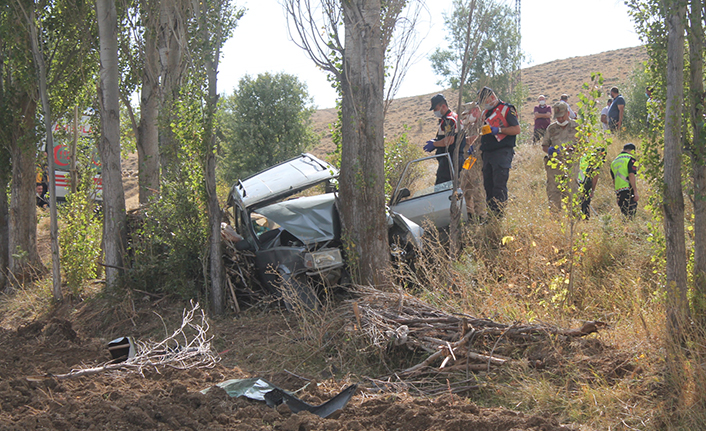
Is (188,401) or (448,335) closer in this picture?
(188,401)

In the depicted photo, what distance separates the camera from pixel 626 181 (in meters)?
8.11

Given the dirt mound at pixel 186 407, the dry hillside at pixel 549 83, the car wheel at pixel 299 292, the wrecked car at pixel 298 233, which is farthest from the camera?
the dry hillside at pixel 549 83

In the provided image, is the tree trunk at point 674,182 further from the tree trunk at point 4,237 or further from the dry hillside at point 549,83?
the dry hillside at point 549,83

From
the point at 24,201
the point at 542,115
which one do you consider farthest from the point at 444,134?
the point at 24,201

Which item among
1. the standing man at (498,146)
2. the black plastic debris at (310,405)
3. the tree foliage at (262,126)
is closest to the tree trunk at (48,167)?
the black plastic debris at (310,405)

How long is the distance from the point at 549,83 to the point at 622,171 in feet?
135

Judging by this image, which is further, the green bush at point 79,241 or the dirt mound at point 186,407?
the green bush at point 79,241

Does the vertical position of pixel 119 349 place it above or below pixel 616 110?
below

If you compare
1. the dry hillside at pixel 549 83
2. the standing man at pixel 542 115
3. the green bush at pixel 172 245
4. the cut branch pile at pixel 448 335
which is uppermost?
the dry hillside at pixel 549 83

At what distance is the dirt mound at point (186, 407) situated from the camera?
3.62 metres

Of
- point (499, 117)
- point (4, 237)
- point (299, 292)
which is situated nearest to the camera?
point (299, 292)

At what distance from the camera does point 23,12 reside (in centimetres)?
810

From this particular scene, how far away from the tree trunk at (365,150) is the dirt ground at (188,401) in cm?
132

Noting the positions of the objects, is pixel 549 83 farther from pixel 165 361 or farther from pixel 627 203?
pixel 165 361
